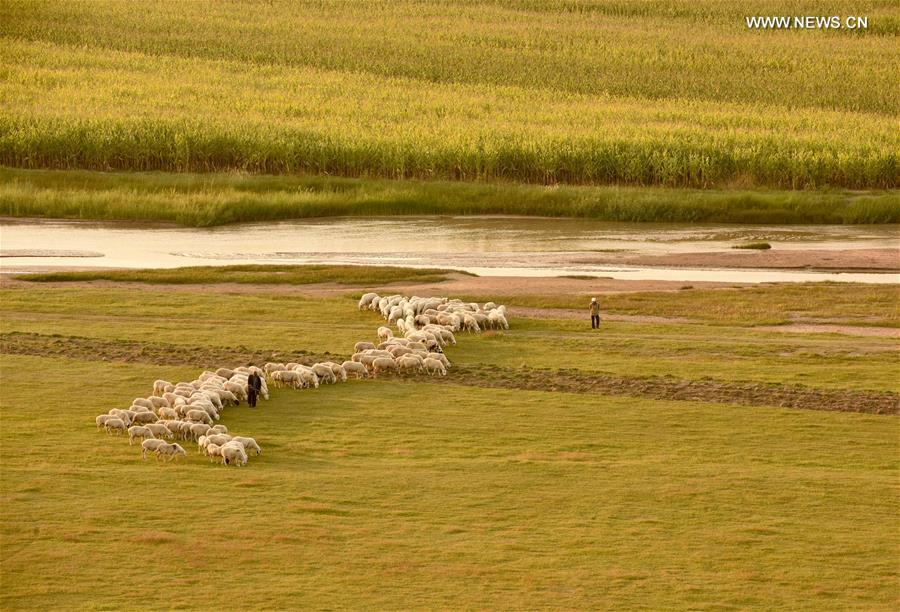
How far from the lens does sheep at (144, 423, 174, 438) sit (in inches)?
856

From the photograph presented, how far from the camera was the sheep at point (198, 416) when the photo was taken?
2225 centimetres

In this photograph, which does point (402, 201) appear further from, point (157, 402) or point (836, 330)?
point (157, 402)

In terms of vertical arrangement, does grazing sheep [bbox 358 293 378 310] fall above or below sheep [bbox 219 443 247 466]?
above

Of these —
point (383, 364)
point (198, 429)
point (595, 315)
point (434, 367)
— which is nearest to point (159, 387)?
point (198, 429)

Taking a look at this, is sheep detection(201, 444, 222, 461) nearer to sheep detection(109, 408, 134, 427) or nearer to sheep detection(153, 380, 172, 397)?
sheep detection(109, 408, 134, 427)

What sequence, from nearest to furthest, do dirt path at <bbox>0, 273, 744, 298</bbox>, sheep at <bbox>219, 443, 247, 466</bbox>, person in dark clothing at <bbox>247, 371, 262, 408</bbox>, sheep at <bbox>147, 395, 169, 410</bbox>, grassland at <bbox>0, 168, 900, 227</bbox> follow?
1. sheep at <bbox>219, 443, 247, 466</bbox>
2. sheep at <bbox>147, 395, 169, 410</bbox>
3. person in dark clothing at <bbox>247, 371, 262, 408</bbox>
4. dirt path at <bbox>0, 273, 744, 298</bbox>
5. grassland at <bbox>0, 168, 900, 227</bbox>

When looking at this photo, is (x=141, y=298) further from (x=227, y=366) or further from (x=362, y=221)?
(x=362, y=221)

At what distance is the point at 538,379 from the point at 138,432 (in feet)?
26.0

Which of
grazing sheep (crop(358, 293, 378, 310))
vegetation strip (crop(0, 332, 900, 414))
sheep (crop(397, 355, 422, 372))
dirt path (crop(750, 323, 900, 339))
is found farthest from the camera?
grazing sheep (crop(358, 293, 378, 310))

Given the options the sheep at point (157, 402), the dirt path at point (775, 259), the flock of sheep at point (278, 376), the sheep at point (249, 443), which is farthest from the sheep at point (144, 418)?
the dirt path at point (775, 259)

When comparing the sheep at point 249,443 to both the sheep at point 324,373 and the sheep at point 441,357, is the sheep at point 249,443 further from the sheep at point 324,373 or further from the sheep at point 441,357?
the sheep at point 441,357

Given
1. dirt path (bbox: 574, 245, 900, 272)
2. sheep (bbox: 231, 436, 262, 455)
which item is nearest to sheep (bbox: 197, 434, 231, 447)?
sheep (bbox: 231, 436, 262, 455)

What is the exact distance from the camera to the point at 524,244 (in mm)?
48062

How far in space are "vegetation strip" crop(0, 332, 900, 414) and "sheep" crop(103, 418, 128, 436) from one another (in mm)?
5710
